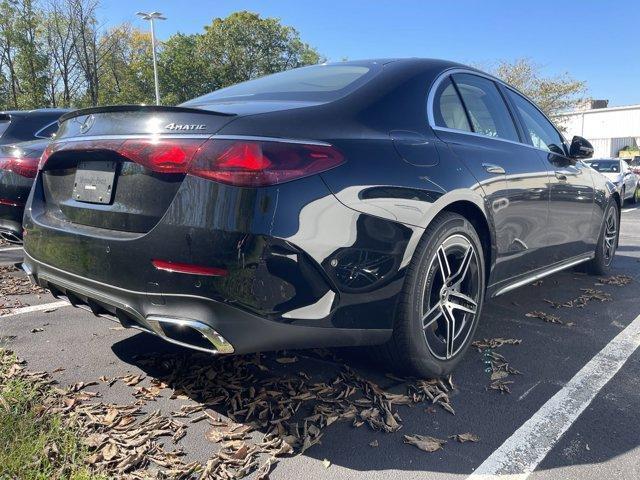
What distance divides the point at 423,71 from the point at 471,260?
105 centimetres

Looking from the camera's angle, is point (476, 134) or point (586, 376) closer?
point (586, 376)

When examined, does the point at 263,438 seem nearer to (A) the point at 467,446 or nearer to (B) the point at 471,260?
(A) the point at 467,446

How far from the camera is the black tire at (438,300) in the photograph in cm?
239

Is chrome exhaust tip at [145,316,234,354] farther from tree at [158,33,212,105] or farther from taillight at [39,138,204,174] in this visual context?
tree at [158,33,212,105]

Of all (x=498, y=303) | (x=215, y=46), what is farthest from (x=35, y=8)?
(x=498, y=303)

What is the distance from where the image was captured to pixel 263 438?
6.91 feet

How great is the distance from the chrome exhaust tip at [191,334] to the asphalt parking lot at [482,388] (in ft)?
1.40

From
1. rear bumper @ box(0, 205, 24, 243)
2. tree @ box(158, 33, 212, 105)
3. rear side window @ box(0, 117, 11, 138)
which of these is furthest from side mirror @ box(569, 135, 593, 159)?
tree @ box(158, 33, 212, 105)

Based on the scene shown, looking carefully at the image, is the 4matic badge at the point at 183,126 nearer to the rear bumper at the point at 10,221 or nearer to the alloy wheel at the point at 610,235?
the rear bumper at the point at 10,221

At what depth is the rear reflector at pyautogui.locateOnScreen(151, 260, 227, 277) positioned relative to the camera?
73.4 inches

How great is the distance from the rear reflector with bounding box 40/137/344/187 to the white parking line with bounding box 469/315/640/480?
1.31m

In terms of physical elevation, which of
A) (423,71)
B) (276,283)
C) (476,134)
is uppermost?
(423,71)

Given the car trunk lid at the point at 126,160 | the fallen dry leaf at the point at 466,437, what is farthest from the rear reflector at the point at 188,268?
the fallen dry leaf at the point at 466,437

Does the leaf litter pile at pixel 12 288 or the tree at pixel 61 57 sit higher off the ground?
the tree at pixel 61 57
